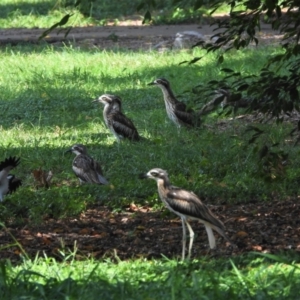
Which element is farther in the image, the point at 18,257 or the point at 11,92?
the point at 11,92

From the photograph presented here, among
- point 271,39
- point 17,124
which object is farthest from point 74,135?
point 271,39

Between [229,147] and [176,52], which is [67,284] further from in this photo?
[176,52]

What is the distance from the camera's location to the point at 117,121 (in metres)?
13.5

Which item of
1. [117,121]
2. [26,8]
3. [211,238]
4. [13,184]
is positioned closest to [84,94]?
[117,121]

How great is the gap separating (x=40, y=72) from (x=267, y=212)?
8970mm

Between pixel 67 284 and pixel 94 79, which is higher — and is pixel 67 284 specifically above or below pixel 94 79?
above

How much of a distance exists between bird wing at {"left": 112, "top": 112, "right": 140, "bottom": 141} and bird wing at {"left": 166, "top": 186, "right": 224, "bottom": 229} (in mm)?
4436

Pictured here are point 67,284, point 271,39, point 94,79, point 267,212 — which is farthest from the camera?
point 271,39

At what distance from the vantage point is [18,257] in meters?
8.65

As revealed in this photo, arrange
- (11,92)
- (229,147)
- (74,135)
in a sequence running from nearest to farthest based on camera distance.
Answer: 1. (229,147)
2. (74,135)
3. (11,92)

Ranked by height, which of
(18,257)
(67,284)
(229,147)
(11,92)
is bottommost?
(11,92)

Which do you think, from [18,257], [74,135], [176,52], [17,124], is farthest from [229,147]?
[176,52]

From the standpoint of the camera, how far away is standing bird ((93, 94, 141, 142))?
1321 centimetres

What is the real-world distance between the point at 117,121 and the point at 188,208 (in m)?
5.11
